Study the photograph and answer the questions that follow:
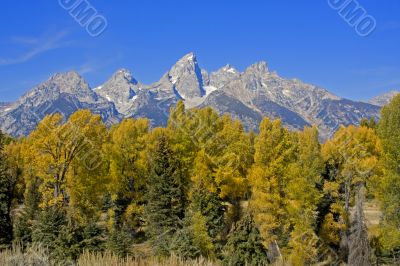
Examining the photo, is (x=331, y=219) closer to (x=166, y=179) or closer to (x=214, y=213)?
(x=214, y=213)

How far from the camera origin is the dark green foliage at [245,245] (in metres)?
25.1

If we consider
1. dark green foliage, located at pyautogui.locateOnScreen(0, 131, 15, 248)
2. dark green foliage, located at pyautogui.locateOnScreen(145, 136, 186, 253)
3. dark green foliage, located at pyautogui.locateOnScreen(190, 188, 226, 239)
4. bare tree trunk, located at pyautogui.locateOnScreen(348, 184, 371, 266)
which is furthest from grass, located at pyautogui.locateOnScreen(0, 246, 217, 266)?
dark green foliage, located at pyautogui.locateOnScreen(0, 131, 15, 248)

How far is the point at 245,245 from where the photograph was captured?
25484 mm

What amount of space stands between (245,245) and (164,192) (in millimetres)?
14610

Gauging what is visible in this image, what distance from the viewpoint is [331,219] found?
3553 centimetres

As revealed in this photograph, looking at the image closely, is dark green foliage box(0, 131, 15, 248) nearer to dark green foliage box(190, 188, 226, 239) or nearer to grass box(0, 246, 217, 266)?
dark green foliage box(190, 188, 226, 239)

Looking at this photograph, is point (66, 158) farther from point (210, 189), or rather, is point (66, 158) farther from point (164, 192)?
point (210, 189)

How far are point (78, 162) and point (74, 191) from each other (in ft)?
8.12

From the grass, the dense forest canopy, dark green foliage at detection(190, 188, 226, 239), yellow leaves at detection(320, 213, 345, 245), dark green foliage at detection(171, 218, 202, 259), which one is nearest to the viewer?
the grass

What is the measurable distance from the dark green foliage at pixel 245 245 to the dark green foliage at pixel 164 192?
11740mm

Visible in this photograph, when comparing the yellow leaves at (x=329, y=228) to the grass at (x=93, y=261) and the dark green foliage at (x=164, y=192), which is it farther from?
the grass at (x=93, y=261)

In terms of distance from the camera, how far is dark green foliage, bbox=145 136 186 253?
123 feet

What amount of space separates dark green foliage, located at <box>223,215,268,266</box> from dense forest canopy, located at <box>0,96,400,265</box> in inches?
2.6

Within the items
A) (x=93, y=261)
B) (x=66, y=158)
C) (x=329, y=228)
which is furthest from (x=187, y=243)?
(x=93, y=261)
